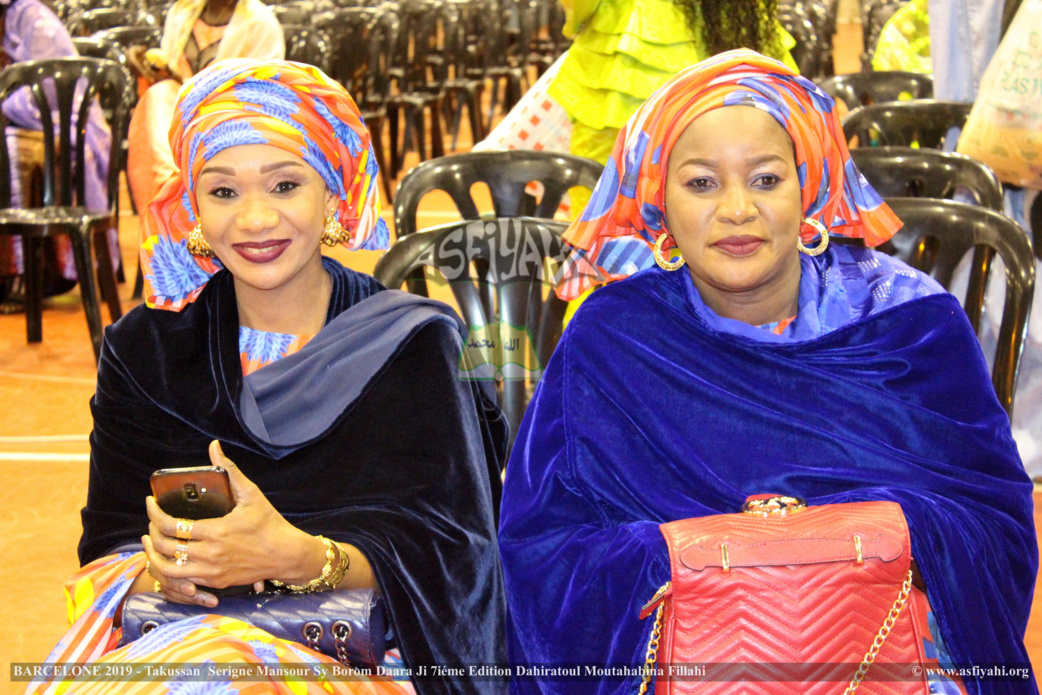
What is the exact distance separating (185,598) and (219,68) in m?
0.83

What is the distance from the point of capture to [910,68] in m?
5.25

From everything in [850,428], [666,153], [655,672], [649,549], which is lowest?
[655,672]

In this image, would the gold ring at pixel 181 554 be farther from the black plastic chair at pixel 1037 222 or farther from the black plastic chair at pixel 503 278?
the black plastic chair at pixel 1037 222

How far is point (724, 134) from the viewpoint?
165cm

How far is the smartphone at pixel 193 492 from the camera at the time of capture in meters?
1.53

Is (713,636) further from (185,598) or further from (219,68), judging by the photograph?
(219,68)

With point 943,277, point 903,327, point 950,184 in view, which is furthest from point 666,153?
point 950,184

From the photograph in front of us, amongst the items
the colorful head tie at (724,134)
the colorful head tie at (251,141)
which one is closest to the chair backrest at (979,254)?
the colorful head tie at (724,134)

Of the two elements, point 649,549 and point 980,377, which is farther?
point 980,377

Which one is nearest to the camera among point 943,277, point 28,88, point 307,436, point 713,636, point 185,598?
point 713,636

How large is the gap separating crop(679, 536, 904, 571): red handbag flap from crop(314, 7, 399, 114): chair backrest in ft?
19.6

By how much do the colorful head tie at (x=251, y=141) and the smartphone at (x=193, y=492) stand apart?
17.8 inches

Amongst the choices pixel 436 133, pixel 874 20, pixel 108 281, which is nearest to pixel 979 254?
pixel 108 281

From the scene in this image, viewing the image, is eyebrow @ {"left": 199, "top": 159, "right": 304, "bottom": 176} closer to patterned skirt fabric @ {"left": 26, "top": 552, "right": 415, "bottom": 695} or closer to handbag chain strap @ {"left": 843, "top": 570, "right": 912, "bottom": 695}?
patterned skirt fabric @ {"left": 26, "top": 552, "right": 415, "bottom": 695}
